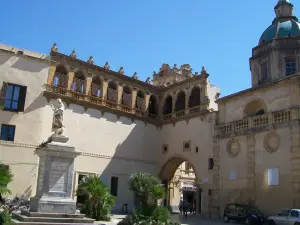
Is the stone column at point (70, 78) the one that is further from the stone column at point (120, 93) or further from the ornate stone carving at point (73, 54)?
the stone column at point (120, 93)

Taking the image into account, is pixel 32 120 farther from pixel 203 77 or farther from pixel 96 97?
pixel 203 77

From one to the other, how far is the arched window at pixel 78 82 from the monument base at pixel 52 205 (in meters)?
17.1

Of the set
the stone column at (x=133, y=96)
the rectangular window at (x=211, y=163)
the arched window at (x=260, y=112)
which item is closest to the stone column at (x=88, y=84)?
the stone column at (x=133, y=96)

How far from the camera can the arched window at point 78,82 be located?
30.5 metres

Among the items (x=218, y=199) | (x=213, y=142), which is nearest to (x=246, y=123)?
(x=213, y=142)

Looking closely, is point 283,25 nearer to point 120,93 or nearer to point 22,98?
point 120,93

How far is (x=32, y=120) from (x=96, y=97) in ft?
20.6

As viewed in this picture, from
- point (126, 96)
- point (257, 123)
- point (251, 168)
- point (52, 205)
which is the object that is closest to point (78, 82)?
point (126, 96)

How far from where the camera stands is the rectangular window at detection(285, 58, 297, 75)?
30622 millimetres

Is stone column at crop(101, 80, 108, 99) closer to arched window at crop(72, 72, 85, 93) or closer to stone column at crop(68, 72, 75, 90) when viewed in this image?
arched window at crop(72, 72, 85, 93)

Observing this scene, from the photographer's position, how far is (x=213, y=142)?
95.7 feet

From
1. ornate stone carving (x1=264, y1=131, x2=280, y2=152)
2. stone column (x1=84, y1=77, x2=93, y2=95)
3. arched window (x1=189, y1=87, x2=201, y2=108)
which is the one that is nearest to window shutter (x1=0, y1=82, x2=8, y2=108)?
stone column (x1=84, y1=77, x2=93, y2=95)

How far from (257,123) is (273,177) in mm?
4141

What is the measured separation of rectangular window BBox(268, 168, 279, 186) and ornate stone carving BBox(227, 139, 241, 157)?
3.32m
